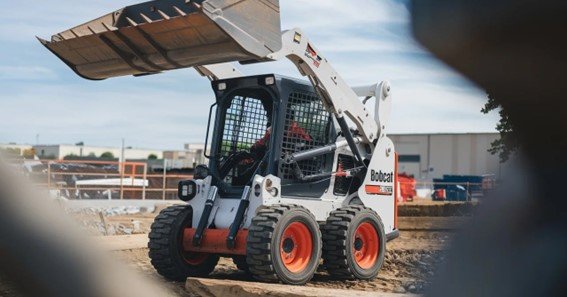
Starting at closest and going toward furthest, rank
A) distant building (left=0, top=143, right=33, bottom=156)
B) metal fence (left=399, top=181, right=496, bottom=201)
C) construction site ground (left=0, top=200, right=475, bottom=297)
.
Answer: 1. distant building (left=0, top=143, right=33, bottom=156)
2. construction site ground (left=0, top=200, right=475, bottom=297)
3. metal fence (left=399, top=181, right=496, bottom=201)

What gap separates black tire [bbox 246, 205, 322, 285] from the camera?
22.7ft

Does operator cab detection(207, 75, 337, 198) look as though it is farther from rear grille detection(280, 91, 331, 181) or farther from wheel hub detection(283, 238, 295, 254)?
wheel hub detection(283, 238, 295, 254)

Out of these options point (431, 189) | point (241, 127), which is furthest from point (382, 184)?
point (431, 189)

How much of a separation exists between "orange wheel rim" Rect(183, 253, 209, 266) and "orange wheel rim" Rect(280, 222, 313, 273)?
1263 mm

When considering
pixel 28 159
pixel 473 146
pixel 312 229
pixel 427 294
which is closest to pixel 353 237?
pixel 312 229

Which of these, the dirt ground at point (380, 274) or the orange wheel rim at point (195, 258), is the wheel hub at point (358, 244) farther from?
the orange wheel rim at point (195, 258)

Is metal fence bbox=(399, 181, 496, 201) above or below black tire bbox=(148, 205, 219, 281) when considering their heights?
above

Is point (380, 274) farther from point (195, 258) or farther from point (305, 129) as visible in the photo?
point (195, 258)

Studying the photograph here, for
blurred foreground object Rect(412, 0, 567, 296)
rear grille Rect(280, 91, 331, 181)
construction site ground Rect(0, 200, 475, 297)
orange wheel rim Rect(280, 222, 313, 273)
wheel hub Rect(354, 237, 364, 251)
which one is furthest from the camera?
wheel hub Rect(354, 237, 364, 251)

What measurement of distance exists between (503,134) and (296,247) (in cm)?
573

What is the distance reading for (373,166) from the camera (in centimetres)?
898

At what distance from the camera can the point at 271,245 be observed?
22.8 ft

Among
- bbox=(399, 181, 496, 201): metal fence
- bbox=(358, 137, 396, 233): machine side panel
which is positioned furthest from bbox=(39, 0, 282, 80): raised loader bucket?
bbox=(399, 181, 496, 201): metal fence

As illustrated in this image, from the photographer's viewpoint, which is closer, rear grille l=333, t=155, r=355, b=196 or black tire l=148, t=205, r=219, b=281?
black tire l=148, t=205, r=219, b=281
